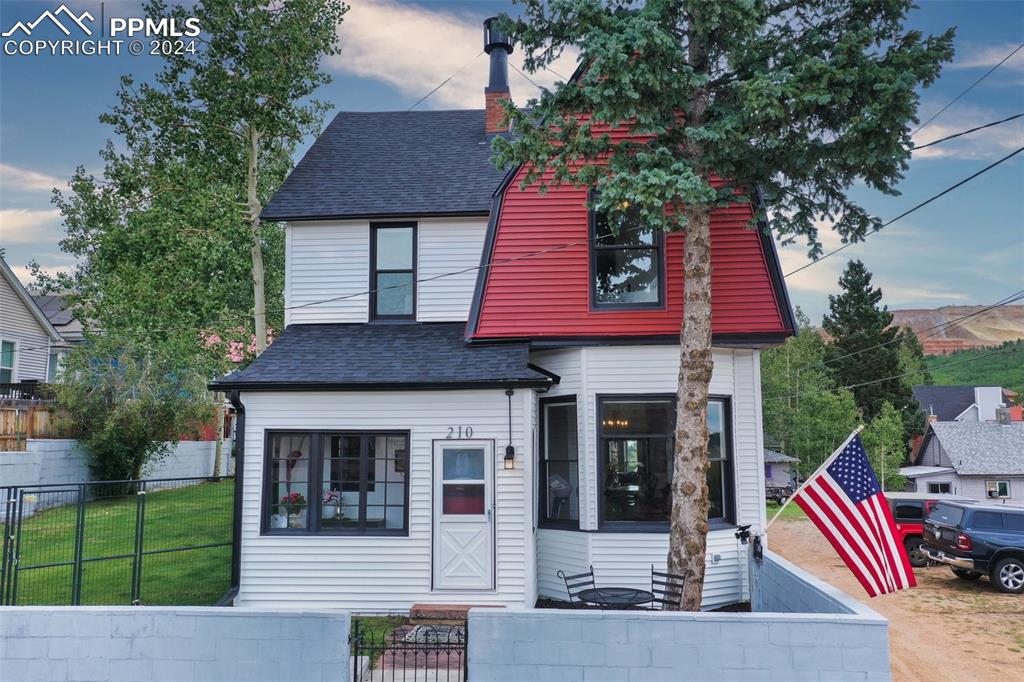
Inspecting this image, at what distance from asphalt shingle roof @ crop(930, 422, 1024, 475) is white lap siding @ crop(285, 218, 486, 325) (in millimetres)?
37055

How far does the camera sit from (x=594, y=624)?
6.39 m

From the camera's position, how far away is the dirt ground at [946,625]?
844 centimetres

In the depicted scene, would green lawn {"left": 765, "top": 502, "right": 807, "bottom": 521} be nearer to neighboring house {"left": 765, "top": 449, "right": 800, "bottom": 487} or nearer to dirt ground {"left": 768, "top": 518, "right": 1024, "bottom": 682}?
neighboring house {"left": 765, "top": 449, "right": 800, "bottom": 487}

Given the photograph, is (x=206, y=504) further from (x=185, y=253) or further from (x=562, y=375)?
(x=185, y=253)

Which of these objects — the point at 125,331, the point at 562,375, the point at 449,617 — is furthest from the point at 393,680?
the point at 125,331

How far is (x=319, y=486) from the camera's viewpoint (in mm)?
10320

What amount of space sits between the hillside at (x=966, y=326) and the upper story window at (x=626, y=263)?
140 m

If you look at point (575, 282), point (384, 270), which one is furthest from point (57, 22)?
point (575, 282)

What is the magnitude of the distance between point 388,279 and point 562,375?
3.72m

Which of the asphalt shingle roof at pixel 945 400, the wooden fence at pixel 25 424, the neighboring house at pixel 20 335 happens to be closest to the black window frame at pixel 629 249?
the wooden fence at pixel 25 424

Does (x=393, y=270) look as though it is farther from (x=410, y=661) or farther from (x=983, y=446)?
(x=983, y=446)

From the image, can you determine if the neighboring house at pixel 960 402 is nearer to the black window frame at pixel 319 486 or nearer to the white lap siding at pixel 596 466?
the white lap siding at pixel 596 466

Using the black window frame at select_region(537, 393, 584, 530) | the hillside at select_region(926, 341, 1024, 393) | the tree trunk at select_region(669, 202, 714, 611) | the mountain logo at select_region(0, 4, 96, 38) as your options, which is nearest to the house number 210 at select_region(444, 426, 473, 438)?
the black window frame at select_region(537, 393, 584, 530)

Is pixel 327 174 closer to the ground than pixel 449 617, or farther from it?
farther from it
